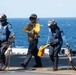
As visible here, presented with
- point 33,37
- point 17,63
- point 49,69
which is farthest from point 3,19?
point 17,63

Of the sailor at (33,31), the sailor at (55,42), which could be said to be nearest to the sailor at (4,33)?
the sailor at (33,31)

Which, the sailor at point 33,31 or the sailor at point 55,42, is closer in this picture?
the sailor at point 55,42

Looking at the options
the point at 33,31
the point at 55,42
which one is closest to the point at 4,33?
the point at 33,31

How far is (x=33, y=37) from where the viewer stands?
56.1 ft

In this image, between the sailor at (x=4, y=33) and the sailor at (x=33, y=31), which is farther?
the sailor at (x=33, y=31)

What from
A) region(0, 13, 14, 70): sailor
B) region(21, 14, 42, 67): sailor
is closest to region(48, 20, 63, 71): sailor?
region(21, 14, 42, 67): sailor

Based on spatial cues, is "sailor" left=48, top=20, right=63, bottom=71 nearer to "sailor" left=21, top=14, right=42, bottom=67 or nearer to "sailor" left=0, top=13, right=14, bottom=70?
"sailor" left=21, top=14, right=42, bottom=67

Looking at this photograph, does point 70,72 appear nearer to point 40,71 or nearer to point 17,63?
point 40,71

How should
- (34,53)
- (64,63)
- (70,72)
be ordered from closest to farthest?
(70,72) → (34,53) → (64,63)

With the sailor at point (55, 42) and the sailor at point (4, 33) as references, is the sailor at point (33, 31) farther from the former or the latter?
the sailor at point (4, 33)

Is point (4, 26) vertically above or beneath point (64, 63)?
above

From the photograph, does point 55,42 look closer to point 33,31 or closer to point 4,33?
point 33,31

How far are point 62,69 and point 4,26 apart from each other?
2535 millimetres

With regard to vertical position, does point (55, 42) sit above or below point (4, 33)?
below
